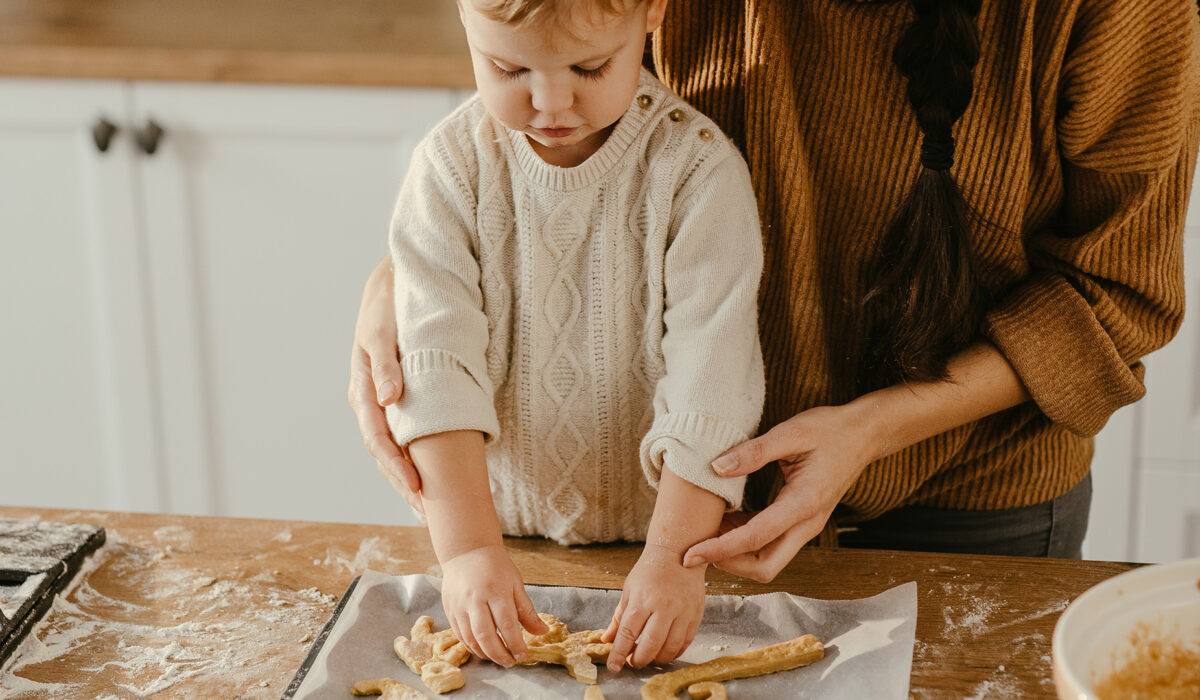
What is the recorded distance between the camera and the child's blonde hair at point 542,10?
2.27 feet

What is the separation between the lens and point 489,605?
0.74 meters

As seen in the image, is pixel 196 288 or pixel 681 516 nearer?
pixel 681 516

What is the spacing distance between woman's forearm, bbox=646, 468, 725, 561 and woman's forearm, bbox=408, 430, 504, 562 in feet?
0.38

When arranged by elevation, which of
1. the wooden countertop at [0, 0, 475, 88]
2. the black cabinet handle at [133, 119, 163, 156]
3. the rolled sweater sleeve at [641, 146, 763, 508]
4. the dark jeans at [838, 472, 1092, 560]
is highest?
Answer: the wooden countertop at [0, 0, 475, 88]

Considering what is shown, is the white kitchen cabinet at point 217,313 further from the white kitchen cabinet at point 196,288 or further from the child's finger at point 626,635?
the child's finger at point 626,635

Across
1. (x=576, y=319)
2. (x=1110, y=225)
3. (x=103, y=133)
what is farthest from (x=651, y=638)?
(x=103, y=133)

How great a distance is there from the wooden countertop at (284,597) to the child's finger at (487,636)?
0.38 feet

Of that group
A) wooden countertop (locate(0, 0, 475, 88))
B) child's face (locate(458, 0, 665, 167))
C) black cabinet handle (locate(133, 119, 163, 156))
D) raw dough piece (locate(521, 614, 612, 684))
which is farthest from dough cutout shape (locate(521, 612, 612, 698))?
black cabinet handle (locate(133, 119, 163, 156))

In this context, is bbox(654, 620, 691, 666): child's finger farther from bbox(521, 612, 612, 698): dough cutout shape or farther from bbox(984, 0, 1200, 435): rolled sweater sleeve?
bbox(984, 0, 1200, 435): rolled sweater sleeve

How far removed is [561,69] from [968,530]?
581 millimetres

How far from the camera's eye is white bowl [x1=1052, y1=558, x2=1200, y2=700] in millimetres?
580

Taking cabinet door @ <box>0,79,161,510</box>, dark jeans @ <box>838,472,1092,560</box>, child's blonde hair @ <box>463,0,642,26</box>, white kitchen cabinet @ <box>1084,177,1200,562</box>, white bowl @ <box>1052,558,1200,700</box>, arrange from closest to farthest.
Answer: white bowl @ <box>1052,558,1200,700</box>
child's blonde hair @ <box>463,0,642,26</box>
dark jeans @ <box>838,472,1092,560</box>
white kitchen cabinet @ <box>1084,177,1200,562</box>
cabinet door @ <box>0,79,161,510</box>

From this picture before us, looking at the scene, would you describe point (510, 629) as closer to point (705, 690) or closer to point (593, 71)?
point (705, 690)

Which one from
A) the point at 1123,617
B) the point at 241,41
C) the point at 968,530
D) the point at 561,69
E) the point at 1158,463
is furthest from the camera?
the point at 241,41
